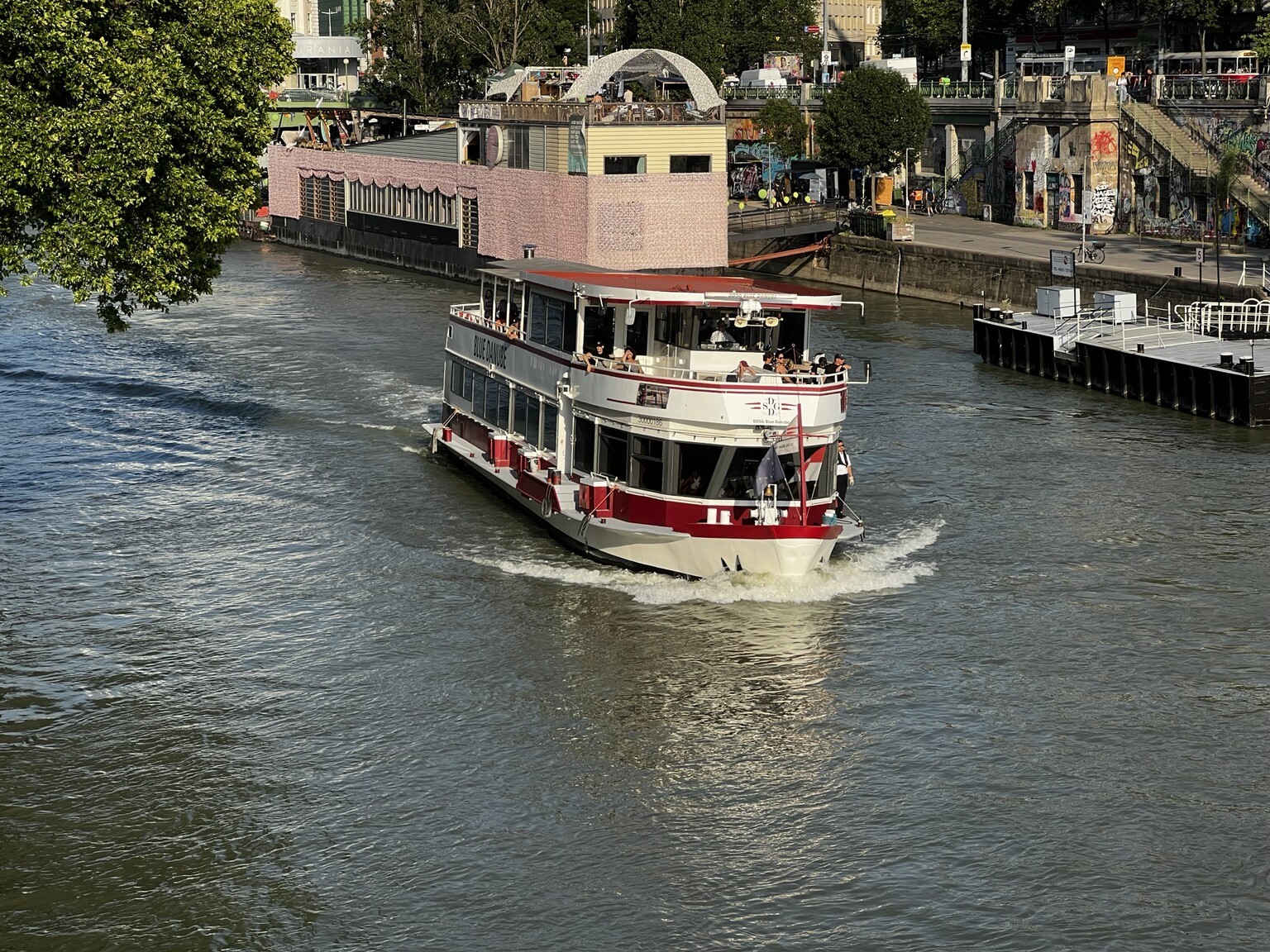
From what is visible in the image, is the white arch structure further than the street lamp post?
No

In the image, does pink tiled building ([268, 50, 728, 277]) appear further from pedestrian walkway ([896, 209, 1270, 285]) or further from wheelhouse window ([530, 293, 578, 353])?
wheelhouse window ([530, 293, 578, 353])

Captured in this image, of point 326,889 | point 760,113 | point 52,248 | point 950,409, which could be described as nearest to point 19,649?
point 52,248

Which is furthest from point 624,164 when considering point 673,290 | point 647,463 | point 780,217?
point 647,463

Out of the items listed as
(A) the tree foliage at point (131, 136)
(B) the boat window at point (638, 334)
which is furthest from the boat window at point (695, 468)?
(A) the tree foliage at point (131, 136)

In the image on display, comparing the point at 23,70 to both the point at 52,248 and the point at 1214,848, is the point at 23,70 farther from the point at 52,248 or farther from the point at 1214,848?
the point at 1214,848

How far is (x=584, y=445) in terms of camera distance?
130 ft

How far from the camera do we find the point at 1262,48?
80.1 m

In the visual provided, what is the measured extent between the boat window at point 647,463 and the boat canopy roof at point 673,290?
297 cm

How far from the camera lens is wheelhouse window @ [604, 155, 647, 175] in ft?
267

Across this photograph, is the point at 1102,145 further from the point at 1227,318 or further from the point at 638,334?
the point at 638,334

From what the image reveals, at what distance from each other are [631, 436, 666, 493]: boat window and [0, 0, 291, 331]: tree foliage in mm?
10697

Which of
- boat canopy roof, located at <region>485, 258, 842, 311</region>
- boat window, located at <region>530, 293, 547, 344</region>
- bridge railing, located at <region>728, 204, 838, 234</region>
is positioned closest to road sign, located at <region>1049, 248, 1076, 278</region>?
bridge railing, located at <region>728, 204, 838, 234</region>

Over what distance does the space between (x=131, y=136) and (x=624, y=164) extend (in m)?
45.4

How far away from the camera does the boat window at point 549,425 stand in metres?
41.8
